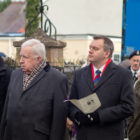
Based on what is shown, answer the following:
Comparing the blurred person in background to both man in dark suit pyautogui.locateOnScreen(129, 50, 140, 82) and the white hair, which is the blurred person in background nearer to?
the white hair

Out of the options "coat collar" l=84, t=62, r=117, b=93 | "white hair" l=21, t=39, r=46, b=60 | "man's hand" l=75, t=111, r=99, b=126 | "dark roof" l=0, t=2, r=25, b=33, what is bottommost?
"dark roof" l=0, t=2, r=25, b=33

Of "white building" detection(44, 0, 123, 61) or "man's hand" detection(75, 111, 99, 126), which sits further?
"white building" detection(44, 0, 123, 61)

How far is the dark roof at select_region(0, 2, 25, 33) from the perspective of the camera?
60219 millimetres

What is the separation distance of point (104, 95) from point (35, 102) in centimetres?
76

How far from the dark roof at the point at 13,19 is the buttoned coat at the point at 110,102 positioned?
53.9 metres

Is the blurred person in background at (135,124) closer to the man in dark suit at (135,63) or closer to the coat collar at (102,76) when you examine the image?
the coat collar at (102,76)

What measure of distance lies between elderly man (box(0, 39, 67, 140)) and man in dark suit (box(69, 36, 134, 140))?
0.72ft

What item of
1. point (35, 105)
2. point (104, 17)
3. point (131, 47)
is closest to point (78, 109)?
point (35, 105)

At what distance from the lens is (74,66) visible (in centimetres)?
951

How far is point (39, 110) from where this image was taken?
477 cm

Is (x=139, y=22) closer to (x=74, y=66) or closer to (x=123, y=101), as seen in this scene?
(x=74, y=66)

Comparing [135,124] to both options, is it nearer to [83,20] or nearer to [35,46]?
[35,46]

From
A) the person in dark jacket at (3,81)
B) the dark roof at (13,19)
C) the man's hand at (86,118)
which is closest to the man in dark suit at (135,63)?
the person in dark jacket at (3,81)

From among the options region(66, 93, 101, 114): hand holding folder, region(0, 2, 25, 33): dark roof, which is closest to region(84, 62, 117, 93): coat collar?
region(66, 93, 101, 114): hand holding folder
